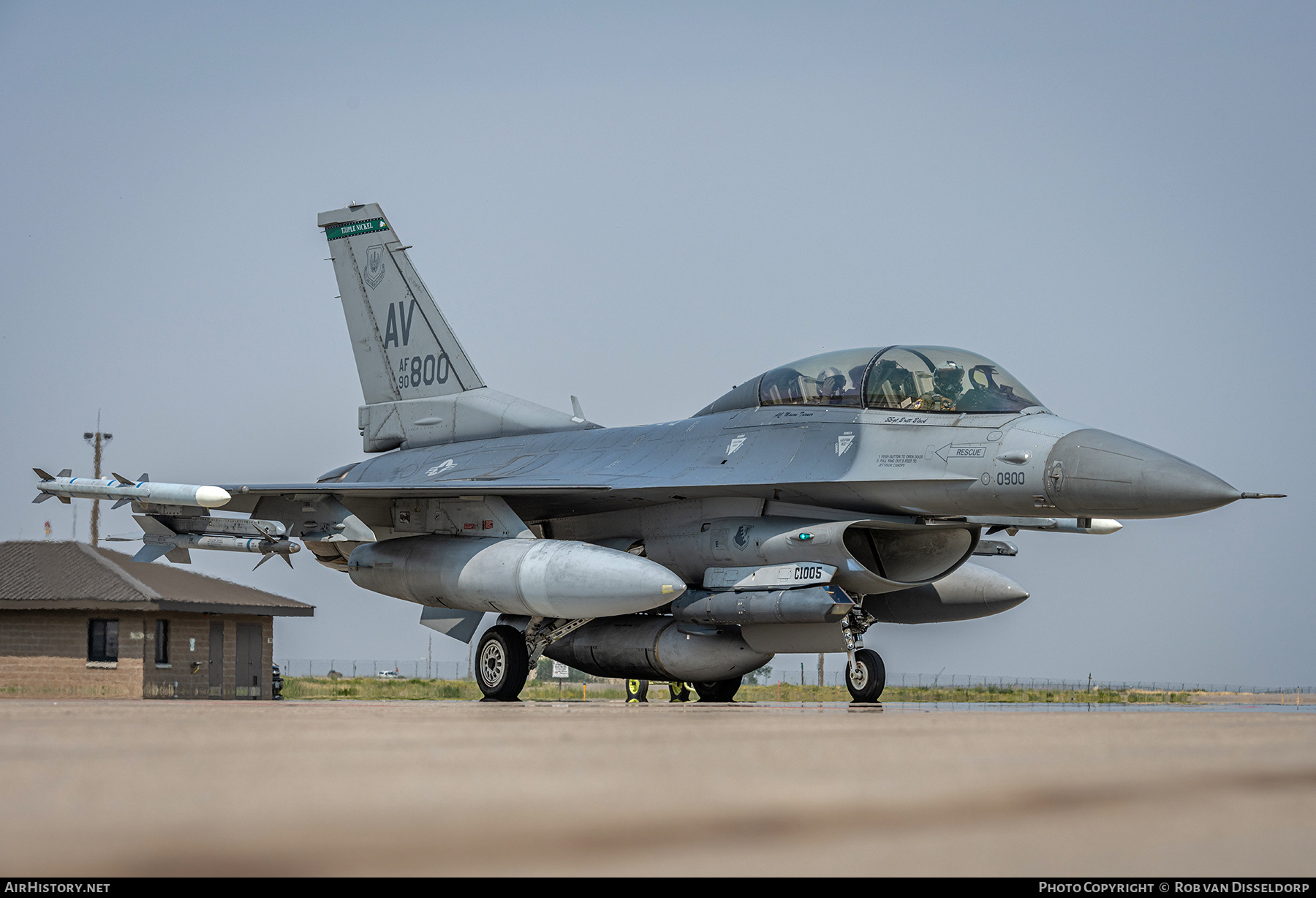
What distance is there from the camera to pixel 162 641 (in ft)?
81.6

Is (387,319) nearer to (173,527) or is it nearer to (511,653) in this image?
(173,527)

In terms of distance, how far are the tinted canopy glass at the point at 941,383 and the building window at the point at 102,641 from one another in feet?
58.9

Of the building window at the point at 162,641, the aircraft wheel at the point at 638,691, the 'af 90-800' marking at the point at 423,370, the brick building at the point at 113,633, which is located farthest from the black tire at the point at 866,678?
the building window at the point at 162,641

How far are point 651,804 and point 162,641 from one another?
939 inches

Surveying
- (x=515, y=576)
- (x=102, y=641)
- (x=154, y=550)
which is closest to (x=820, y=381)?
(x=515, y=576)

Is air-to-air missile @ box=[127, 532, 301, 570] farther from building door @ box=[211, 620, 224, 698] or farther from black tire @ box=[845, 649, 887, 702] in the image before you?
building door @ box=[211, 620, 224, 698]

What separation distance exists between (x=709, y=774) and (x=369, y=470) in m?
12.7

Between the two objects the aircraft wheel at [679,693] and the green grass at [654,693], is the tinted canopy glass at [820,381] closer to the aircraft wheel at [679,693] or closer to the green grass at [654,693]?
the aircraft wheel at [679,693]

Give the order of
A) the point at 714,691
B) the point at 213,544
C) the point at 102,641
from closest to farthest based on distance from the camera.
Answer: the point at 213,544
the point at 714,691
the point at 102,641

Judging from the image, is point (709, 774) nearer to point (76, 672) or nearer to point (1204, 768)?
point (1204, 768)

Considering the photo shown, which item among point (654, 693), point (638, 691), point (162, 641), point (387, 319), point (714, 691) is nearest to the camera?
point (714, 691)

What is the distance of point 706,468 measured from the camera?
489 inches

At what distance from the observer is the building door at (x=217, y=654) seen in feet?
85.8
